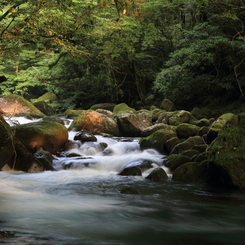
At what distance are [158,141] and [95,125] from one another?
430 cm

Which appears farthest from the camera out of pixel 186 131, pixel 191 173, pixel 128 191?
pixel 186 131

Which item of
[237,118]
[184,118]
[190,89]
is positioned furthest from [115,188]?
[190,89]

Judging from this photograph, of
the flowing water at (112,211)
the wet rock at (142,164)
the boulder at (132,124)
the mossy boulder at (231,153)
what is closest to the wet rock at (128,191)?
the flowing water at (112,211)

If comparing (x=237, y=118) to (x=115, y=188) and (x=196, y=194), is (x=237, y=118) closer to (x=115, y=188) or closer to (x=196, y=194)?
(x=196, y=194)

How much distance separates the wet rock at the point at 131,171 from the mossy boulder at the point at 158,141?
2.33 metres

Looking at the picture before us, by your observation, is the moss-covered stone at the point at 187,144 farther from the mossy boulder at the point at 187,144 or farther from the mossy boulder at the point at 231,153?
the mossy boulder at the point at 231,153

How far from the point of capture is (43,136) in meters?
10.1

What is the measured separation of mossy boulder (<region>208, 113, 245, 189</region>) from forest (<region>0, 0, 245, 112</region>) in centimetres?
291

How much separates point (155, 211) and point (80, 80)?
744 inches

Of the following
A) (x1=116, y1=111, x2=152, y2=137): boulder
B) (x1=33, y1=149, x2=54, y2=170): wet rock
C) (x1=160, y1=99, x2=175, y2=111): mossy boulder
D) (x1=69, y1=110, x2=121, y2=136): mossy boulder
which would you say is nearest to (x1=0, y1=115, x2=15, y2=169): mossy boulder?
(x1=33, y1=149, x2=54, y2=170): wet rock

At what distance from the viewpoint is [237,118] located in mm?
7242

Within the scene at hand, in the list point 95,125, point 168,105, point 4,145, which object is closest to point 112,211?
point 4,145

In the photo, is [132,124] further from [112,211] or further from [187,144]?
[112,211]

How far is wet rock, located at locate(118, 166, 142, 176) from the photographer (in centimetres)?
805
